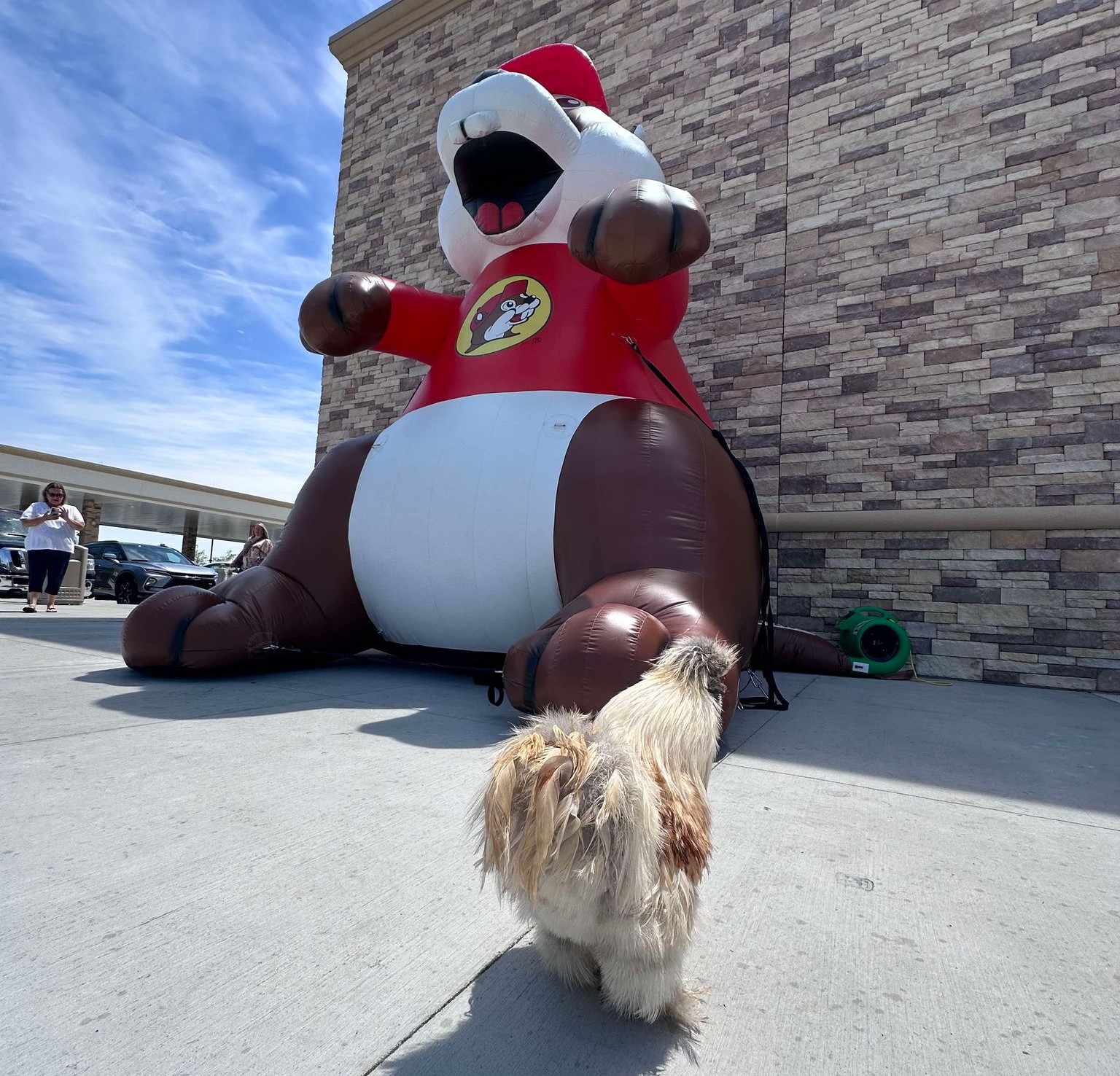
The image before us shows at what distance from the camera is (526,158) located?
372 centimetres

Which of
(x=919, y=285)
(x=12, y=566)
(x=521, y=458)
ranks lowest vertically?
(x=12, y=566)

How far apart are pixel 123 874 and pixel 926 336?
5.96 m

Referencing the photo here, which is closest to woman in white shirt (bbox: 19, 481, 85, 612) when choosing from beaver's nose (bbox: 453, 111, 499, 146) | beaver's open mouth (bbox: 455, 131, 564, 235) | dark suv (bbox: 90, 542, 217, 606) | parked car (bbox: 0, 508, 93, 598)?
parked car (bbox: 0, 508, 93, 598)

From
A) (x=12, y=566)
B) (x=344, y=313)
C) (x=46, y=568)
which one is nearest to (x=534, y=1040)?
(x=344, y=313)

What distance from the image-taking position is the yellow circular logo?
3543 millimetres

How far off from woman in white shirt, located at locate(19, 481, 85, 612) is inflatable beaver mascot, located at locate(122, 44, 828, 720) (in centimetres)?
502

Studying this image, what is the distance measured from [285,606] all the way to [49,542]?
546cm

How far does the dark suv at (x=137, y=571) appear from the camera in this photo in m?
11.7

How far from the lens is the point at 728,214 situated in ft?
21.2

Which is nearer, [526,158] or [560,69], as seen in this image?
[526,158]

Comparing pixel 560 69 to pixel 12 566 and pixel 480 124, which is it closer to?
pixel 480 124

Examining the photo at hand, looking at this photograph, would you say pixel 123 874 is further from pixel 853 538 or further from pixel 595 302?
pixel 853 538

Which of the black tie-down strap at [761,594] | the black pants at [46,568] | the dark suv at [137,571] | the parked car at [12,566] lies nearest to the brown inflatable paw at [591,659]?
the black tie-down strap at [761,594]

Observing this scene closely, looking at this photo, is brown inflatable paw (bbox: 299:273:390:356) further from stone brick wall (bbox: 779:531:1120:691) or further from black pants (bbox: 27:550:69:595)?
black pants (bbox: 27:550:69:595)
